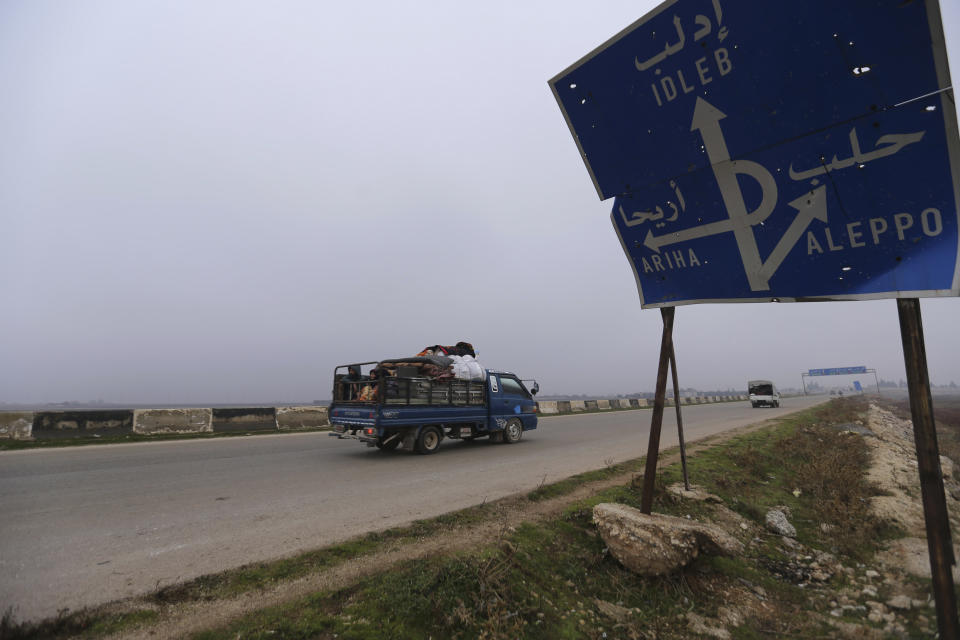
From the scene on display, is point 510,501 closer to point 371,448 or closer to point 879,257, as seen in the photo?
point 879,257

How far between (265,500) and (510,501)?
3284 mm

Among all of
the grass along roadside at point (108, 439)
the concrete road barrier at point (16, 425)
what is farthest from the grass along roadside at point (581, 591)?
the concrete road barrier at point (16, 425)

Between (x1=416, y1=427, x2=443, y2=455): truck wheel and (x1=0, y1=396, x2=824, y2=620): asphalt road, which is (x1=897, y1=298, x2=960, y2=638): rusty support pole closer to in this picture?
(x1=0, y1=396, x2=824, y2=620): asphalt road

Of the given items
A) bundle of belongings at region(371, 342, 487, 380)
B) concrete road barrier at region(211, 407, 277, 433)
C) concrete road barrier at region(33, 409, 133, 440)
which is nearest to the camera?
bundle of belongings at region(371, 342, 487, 380)

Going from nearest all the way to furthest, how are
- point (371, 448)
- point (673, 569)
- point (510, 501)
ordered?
point (673, 569), point (510, 501), point (371, 448)

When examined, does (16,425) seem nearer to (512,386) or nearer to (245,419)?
(245,419)

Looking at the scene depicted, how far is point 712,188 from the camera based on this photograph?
11.9ft

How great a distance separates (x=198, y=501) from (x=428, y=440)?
5.19 meters

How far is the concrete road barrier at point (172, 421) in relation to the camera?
12.4 meters

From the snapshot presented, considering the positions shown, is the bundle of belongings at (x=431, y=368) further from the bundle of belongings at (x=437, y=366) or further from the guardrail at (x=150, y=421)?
the guardrail at (x=150, y=421)

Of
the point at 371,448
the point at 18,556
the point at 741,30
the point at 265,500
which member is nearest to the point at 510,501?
the point at 265,500

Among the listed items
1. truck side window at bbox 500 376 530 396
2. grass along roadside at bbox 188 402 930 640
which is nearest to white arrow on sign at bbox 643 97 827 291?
grass along roadside at bbox 188 402 930 640

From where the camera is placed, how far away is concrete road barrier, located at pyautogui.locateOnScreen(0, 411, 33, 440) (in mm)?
10355

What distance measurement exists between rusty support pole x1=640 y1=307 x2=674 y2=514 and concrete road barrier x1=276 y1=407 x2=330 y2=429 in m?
13.9
